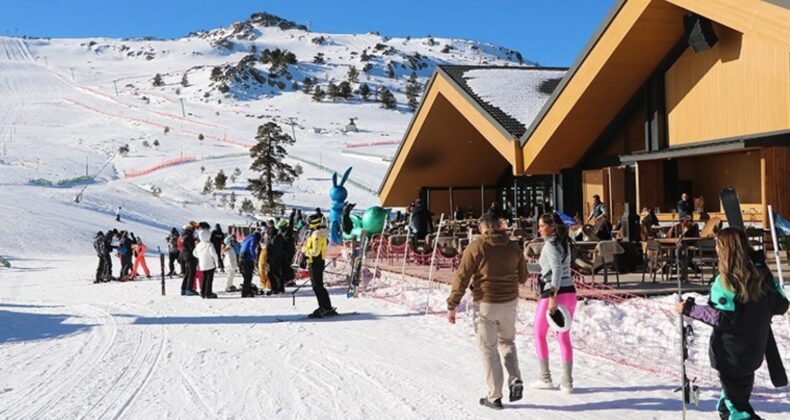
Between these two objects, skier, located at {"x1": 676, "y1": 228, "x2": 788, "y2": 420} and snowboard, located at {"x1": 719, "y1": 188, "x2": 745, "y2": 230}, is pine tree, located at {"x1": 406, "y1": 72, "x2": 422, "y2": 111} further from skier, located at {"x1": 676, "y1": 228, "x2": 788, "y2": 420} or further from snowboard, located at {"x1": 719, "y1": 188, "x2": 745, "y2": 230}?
skier, located at {"x1": 676, "y1": 228, "x2": 788, "y2": 420}

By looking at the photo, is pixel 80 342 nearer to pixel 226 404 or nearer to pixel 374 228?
pixel 226 404

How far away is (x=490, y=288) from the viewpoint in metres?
5.91

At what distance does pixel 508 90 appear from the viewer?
18.1 meters

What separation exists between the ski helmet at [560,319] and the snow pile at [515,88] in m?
10.3

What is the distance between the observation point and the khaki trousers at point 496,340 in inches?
230

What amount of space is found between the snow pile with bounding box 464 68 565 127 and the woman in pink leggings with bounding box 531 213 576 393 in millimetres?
10090

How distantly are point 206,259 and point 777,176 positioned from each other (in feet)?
33.4

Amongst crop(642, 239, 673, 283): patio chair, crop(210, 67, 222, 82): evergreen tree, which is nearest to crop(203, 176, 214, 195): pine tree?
crop(642, 239, 673, 283): patio chair

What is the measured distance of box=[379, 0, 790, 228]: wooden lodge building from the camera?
12.3 metres

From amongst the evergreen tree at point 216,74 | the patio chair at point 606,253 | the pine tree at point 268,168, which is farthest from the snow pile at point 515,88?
the evergreen tree at point 216,74

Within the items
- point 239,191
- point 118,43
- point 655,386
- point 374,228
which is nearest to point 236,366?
point 655,386

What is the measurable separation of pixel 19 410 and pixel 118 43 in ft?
611

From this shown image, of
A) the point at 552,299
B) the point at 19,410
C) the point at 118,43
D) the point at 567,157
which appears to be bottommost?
the point at 19,410

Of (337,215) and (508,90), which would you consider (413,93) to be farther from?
(508,90)
